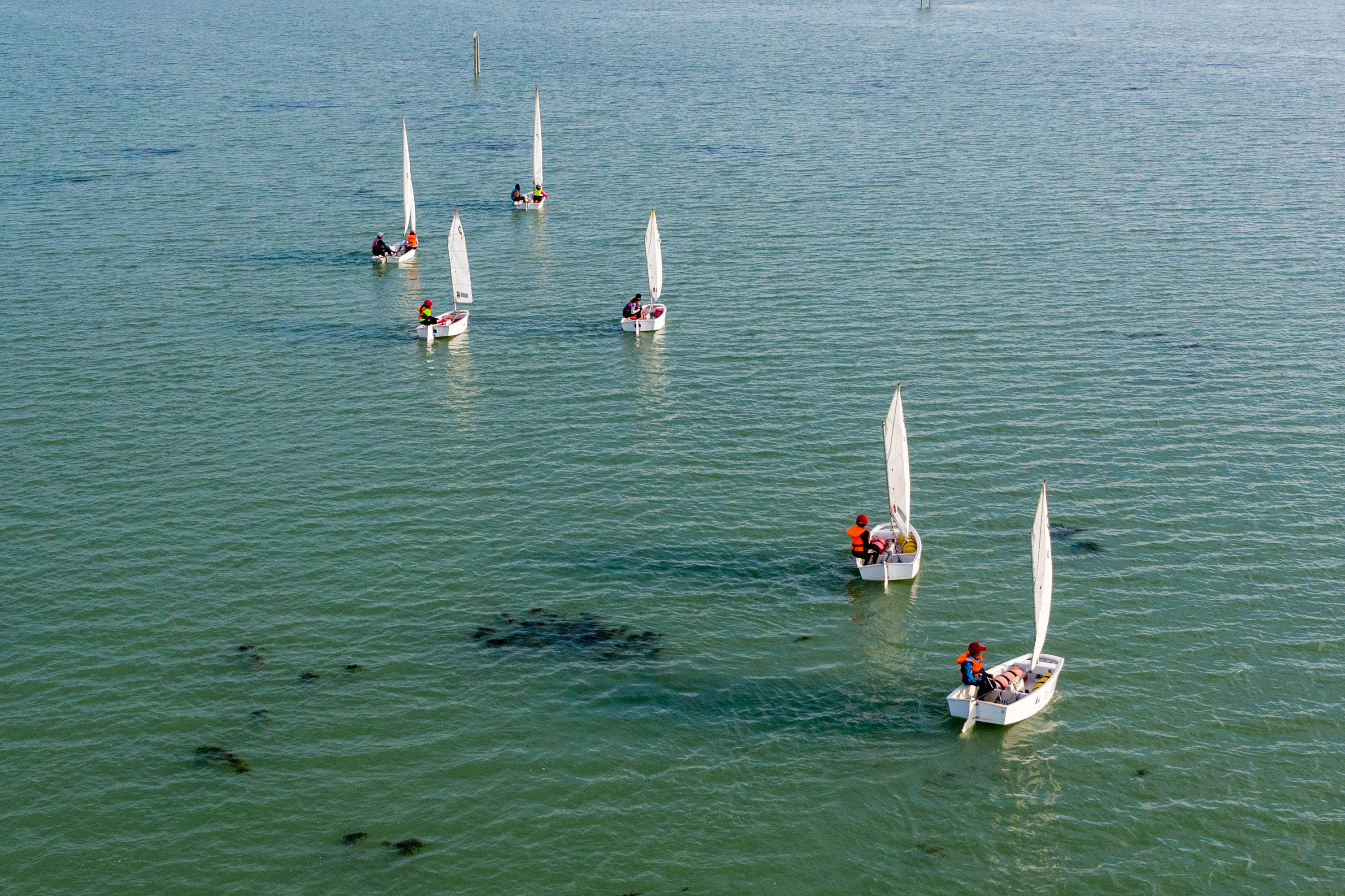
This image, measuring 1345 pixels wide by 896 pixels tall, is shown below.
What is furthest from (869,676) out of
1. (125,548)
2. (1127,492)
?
(125,548)

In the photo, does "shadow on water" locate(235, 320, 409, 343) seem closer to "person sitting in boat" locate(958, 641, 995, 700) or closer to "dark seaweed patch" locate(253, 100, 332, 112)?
"person sitting in boat" locate(958, 641, 995, 700)

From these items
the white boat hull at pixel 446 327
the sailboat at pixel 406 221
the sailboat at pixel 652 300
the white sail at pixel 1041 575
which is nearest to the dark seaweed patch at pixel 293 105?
the sailboat at pixel 406 221

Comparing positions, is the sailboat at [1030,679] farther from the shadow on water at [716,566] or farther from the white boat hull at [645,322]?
the white boat hull at [645,322]

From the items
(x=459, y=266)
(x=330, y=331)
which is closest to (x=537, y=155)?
(x=459, y=266)

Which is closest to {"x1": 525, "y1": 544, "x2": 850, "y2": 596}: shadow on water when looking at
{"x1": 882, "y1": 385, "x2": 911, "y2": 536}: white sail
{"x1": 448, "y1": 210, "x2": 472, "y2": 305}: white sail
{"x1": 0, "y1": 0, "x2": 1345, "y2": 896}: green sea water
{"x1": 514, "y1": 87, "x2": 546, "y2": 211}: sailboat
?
{"x1": 0, "y1": 0, "x2": 1345, "y2": 896}: green sea water

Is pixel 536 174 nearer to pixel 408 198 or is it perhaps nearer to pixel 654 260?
pixel 408 198
